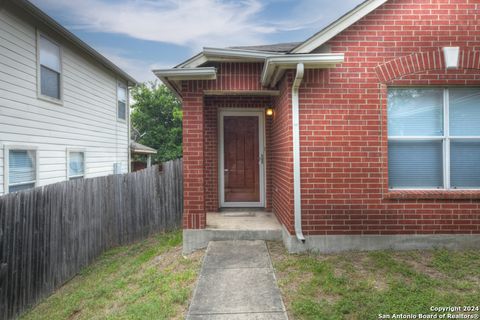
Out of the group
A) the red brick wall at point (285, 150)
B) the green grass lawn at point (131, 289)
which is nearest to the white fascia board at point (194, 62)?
the red brick wall at point (285, 150)

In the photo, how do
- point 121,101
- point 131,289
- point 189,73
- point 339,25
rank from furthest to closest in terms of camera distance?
point 121,101, point 189,73, point 339,25, point 131,289

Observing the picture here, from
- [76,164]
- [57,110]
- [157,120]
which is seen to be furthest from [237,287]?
[157,120]

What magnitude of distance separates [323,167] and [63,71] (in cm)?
734

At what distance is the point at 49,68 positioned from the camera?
7363 millimetres

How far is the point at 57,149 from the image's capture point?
755 cm

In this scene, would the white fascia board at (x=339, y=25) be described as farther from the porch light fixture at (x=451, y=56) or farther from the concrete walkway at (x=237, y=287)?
the concrete walkway at (x=237, y=287)

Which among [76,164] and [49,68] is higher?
[49,68]

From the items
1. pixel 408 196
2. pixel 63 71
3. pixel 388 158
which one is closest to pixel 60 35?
pixel 63 71

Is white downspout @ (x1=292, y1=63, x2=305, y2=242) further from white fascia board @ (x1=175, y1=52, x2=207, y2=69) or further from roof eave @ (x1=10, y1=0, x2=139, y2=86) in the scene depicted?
roof eave @ (x1=10, y1=0, x2=139, y2=86)

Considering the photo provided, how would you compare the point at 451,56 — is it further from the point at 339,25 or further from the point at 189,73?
the point at 189,73

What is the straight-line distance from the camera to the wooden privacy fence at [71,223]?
4156 mm

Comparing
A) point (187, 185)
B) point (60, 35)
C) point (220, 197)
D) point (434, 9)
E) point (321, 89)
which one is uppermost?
point (60, 35)

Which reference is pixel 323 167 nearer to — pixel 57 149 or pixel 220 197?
pixel 220 197

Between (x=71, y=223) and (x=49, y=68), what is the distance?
4.26 meters
